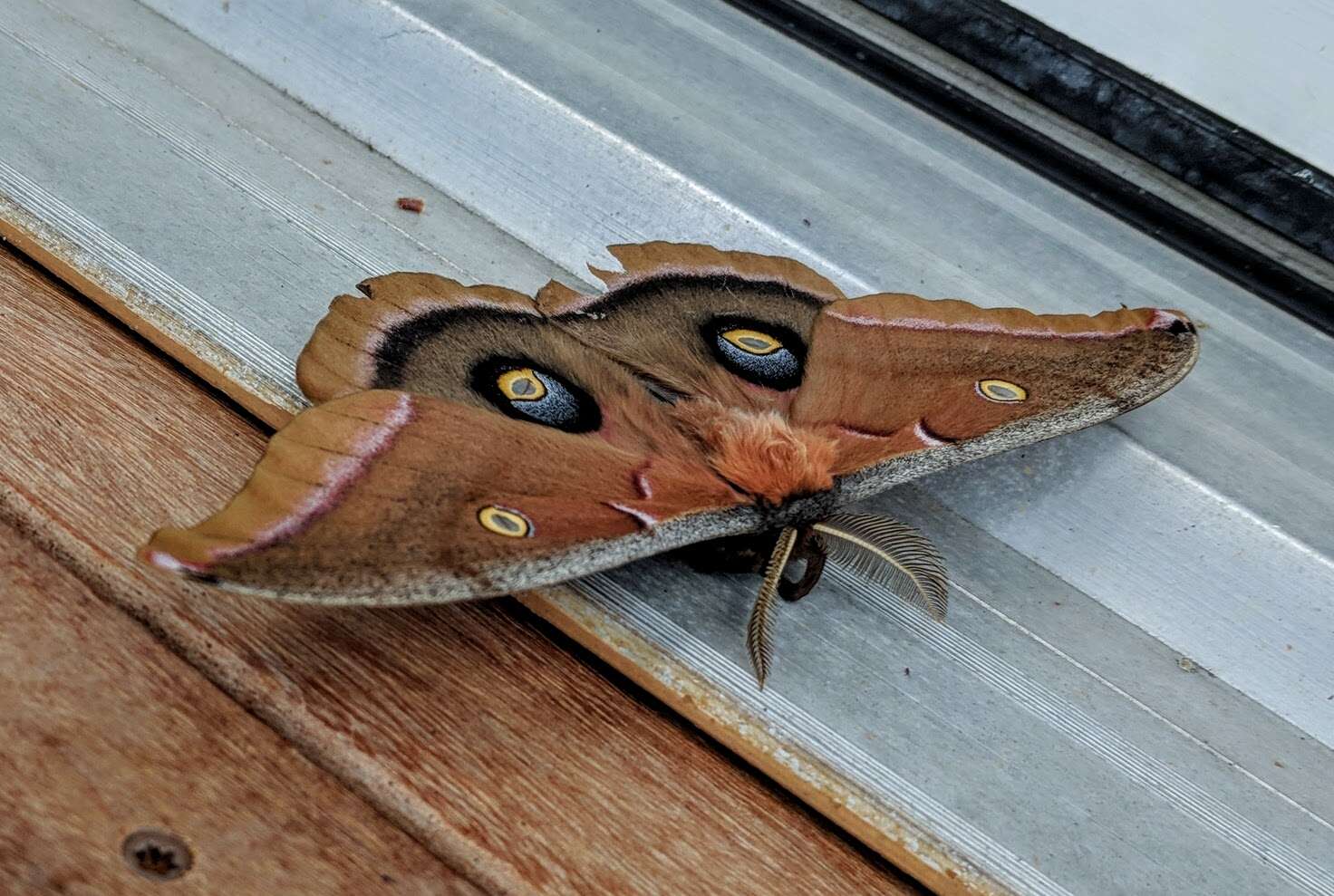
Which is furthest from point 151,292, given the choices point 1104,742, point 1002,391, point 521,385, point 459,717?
point 1104,742

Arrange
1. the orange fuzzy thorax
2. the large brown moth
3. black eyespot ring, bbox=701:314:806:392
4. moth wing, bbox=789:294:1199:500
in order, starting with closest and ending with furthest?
the large brown moth < the orange fuzzy thorax < moth wing, bbox=789:294:1199:500 < black eyespot ring, bbox=701:314:806:392

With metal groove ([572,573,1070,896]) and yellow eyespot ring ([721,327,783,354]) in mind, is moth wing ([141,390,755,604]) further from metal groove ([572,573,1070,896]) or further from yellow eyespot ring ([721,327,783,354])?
yellow eyespot ring ([721,327,783,354])

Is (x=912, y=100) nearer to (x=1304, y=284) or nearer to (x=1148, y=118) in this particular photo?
(x=1148, y=118)

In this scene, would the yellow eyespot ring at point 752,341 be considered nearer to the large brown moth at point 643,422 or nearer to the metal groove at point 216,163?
the large brown moth at point 643,422

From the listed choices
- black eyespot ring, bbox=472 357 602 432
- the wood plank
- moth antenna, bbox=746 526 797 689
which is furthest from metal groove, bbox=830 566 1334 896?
the wood plank

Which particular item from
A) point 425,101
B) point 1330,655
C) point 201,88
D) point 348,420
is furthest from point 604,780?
point 201,88

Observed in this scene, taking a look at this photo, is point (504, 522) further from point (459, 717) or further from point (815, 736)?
point (815, 736)
